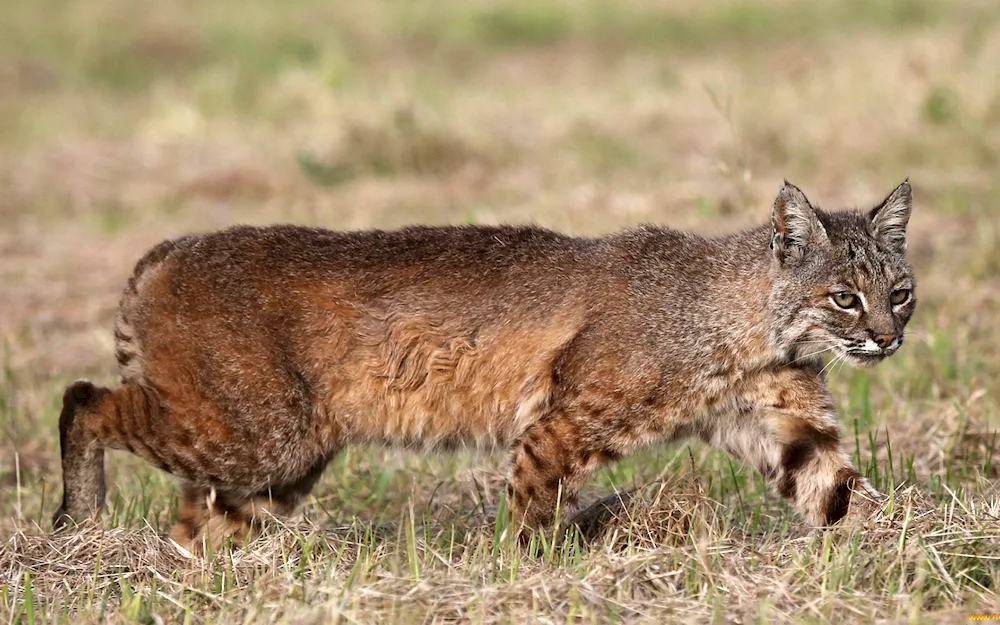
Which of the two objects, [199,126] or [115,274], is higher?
[199,126]

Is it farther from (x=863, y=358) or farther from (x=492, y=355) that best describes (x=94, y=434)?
(x=863, y=358)

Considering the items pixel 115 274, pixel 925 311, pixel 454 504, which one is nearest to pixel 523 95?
pixel 115 274

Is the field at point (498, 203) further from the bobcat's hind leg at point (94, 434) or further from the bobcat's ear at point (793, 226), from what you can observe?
the bobcat's ear at point (793, 226)

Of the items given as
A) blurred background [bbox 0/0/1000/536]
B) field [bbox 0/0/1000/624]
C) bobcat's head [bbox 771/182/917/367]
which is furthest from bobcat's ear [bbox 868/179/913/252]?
blurred background [bbox 0/0/1000/536]

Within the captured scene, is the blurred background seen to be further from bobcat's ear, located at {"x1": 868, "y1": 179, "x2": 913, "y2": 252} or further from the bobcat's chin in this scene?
bobcat's ear, located at {"x1": 868, "y1": 179, "x2": 913, "y2": 252}

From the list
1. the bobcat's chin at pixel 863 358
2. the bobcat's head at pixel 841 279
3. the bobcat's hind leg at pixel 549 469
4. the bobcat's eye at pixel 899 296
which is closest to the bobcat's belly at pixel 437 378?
the bobcat's hind leg at pixel 549 469

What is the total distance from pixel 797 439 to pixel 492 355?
1.28 meters

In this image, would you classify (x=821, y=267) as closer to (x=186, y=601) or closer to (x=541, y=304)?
(x=541, y=304)

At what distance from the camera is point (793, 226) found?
5.82 metres

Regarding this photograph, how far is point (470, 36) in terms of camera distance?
24.9m

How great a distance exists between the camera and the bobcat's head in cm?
569

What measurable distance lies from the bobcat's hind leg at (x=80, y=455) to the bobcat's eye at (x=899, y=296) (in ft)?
10.5

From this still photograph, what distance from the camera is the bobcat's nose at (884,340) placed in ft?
18.5

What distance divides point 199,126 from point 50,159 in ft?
6.19
